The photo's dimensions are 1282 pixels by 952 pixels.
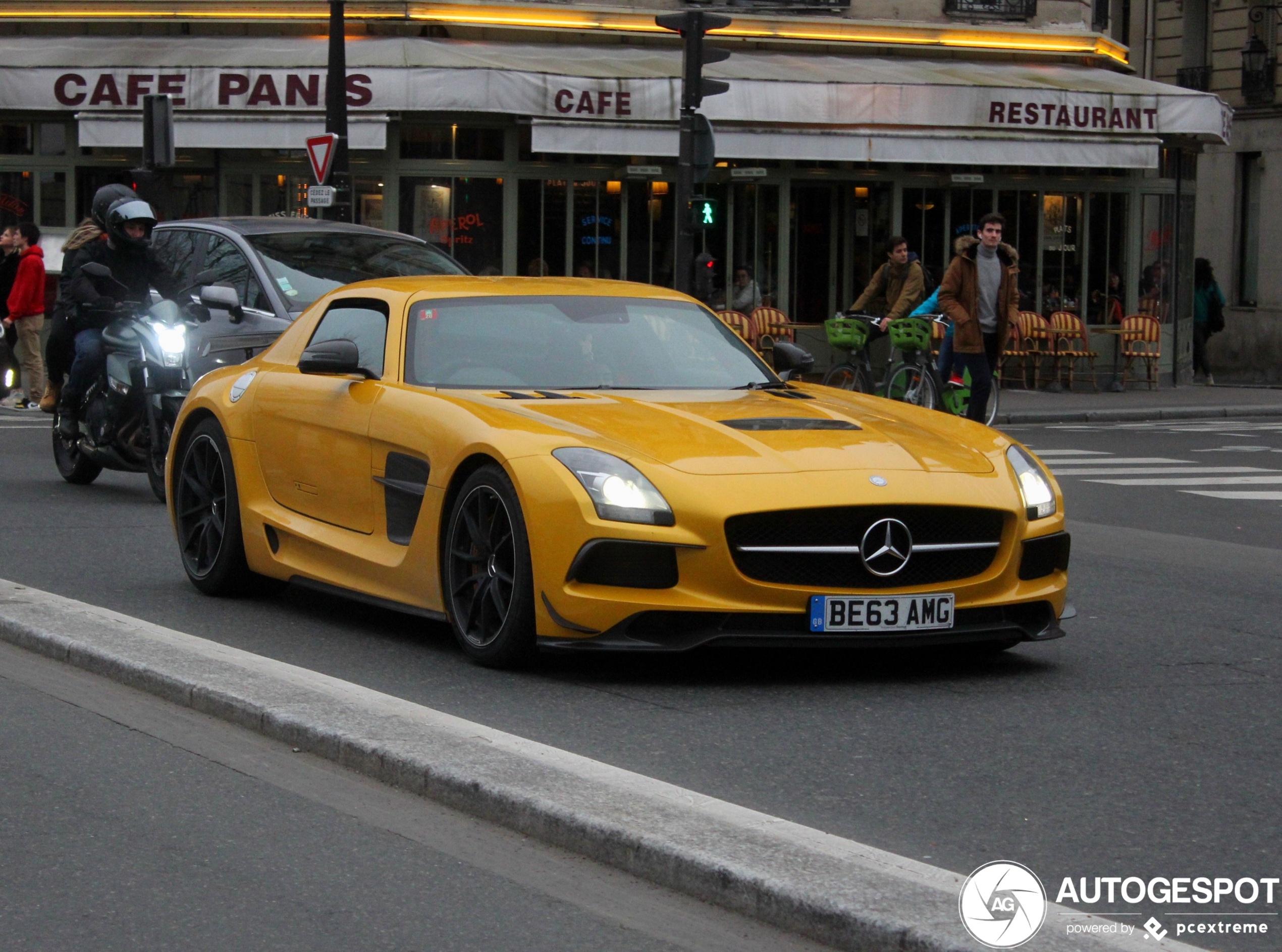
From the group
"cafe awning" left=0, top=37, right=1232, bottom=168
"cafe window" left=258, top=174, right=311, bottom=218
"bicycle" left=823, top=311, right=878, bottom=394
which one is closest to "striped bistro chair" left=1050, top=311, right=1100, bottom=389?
"cafe awning" left=0, top=37, right=1232, bottom=168

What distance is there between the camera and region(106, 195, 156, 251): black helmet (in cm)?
1255

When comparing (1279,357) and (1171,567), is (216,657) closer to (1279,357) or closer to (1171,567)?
(1171,567)

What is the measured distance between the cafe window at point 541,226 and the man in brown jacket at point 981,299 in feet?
35.5

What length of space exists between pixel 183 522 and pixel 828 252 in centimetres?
1959

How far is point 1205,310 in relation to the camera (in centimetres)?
3338

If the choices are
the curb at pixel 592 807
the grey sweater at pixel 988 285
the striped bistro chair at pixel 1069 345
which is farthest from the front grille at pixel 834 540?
the striped bistro chair at pixel 1069 345

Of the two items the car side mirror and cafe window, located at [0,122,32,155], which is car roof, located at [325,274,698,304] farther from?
cafe window, located at [0,122,32,155]

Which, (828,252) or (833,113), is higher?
(833,113)

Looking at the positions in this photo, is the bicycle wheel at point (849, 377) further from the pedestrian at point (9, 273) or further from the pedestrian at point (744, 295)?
the pedestrian at point (9, 273)

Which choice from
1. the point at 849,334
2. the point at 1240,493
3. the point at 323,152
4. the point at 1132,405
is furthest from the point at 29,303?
the point at 1132,405

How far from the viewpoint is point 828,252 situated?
2744 cm

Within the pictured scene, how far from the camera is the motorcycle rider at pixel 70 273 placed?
42.3ft

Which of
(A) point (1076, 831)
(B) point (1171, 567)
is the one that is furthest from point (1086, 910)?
(B) point (1171, 567)

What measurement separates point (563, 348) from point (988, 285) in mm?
8800
